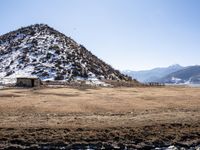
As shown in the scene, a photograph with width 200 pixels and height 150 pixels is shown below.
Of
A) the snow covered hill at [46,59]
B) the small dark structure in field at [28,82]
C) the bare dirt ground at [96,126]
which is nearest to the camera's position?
the bare dirt ground at [96,126]

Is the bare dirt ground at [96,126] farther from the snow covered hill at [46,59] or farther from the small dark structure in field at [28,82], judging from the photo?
the snow covered hill at [46,59]

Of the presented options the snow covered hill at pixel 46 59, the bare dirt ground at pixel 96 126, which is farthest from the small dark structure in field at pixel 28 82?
the bare dirt ground at pixel 96 126

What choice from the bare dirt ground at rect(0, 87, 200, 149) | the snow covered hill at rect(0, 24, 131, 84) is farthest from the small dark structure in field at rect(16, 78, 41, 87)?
the bare dirt ground at rect(0, 87, 200, 149)

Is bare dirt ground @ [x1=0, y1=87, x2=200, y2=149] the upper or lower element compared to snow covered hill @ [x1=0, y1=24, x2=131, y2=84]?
lower

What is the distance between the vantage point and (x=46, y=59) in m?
117

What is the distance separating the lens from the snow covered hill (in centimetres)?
10700

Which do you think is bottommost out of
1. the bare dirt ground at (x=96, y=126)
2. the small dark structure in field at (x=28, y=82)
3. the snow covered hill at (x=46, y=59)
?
the bare dirt ground at (x=96, y=126)

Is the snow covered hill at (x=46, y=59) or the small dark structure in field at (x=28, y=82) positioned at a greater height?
the snow covered hill at (x=46, y=59)

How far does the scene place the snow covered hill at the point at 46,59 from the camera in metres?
107

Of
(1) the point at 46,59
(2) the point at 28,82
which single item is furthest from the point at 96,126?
(1) the point at 46,59

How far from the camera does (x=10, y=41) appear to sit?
5531 inches

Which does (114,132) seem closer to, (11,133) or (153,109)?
(11,133)

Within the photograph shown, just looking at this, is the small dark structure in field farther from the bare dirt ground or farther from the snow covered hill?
the bare dirt ground

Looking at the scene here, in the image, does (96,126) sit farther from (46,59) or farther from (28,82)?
(46,59)
